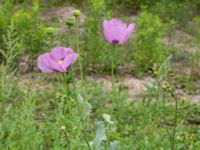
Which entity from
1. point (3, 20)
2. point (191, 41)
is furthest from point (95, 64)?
point (191, 41)

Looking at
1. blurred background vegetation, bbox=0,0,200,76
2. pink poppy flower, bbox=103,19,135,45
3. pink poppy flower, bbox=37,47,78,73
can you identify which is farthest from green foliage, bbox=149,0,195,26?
pink poppy flower, bbox=37,47,78,73

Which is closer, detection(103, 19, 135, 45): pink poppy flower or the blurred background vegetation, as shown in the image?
detection(103, 19, 135, 45): pink poppy flower

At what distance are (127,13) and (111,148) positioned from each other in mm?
5521

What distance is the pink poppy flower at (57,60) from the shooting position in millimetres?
2170

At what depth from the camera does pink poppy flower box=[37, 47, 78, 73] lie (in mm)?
2170

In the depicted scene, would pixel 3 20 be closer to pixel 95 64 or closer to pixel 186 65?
pixel 95 64

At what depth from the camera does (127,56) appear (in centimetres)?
605

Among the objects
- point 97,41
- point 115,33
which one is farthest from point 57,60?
point 97,41

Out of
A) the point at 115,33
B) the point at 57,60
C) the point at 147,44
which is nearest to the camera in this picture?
the point at 57,60

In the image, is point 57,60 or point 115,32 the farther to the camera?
point 115,32

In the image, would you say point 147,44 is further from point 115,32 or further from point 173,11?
point 115,32

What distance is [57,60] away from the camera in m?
2.28

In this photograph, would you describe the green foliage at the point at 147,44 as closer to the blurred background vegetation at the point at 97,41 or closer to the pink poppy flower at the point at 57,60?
the blurred background vegetation at the point at 97,41

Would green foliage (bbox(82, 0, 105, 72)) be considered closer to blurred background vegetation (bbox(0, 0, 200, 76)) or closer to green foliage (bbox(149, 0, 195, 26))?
blurred background vegetation (bbox(0, 0, 200, 76))
